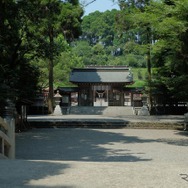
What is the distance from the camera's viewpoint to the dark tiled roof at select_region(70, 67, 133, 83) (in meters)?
39.2

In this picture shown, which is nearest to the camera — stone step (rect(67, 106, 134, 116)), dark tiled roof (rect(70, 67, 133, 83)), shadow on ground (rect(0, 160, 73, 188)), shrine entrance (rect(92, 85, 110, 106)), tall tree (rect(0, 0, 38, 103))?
shadow on ground (rect(0, 160, 73, 188))

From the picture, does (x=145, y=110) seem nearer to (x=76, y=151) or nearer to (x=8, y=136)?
(x=76, y=151)

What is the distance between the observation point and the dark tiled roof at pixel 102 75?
129 feet

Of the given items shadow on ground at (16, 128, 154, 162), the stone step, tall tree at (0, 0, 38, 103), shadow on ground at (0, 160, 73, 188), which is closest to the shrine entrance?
the stone step

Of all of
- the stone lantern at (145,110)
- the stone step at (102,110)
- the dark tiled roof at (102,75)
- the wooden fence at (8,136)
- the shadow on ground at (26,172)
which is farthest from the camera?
the dark tiled roof at (102,75)

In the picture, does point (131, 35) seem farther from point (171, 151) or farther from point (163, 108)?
point (171, 151)

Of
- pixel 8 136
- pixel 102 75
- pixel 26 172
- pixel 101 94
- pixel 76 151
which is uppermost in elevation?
pixel 102 75

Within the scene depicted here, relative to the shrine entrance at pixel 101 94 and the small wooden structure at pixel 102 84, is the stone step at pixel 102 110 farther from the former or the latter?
the shrine entrance at pixel 101 94

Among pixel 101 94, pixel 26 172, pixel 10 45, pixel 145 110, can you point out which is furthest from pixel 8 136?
pixel 101 94

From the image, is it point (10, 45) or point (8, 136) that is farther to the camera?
point (10, 45)

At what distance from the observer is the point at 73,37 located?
3036 centimetres

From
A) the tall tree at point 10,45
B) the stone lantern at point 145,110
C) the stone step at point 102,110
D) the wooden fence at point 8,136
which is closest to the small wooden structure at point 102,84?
the stone step at point 102,110

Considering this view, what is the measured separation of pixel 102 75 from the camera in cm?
4122

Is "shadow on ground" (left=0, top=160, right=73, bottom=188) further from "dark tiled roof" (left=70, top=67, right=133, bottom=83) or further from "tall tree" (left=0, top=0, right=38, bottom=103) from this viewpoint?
"dark tiled roof" (left=70, top=67, right=133, bottom=83)
